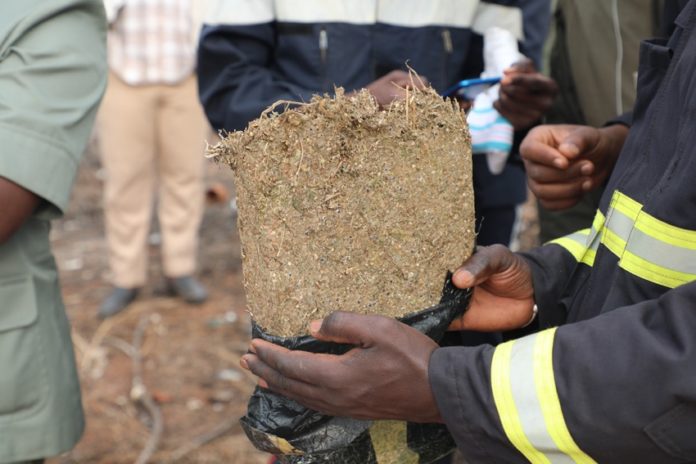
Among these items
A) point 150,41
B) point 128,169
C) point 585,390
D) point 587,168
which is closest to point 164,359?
point 128,169

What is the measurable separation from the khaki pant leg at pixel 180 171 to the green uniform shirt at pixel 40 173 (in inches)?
94.7

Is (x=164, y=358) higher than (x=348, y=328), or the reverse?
(x=348, y=328)

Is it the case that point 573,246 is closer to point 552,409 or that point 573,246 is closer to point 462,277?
point 462,277

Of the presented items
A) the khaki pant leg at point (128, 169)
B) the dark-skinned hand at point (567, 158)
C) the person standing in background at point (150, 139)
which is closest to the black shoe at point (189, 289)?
the person standing in background at point (150, 139)

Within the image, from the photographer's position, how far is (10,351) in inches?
72.2

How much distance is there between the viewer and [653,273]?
1195 mm

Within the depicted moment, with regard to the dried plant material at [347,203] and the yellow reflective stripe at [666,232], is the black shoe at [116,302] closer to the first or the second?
the dried plant material at [347,203]

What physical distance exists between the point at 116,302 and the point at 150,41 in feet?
4.99

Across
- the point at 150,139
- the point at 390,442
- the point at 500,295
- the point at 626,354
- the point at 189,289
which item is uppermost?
the point at 626,354

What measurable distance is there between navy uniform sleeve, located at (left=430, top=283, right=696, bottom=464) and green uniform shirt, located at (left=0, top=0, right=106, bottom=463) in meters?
1.09

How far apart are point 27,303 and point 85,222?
4.34m

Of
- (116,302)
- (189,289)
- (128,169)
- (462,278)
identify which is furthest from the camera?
(189,289)

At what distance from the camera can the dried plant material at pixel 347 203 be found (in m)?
1.25

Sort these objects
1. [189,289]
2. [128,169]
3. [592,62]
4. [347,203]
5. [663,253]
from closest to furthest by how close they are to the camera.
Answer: [663,253] → [347,203] → [592,62] → [128,169] → [189,289]
